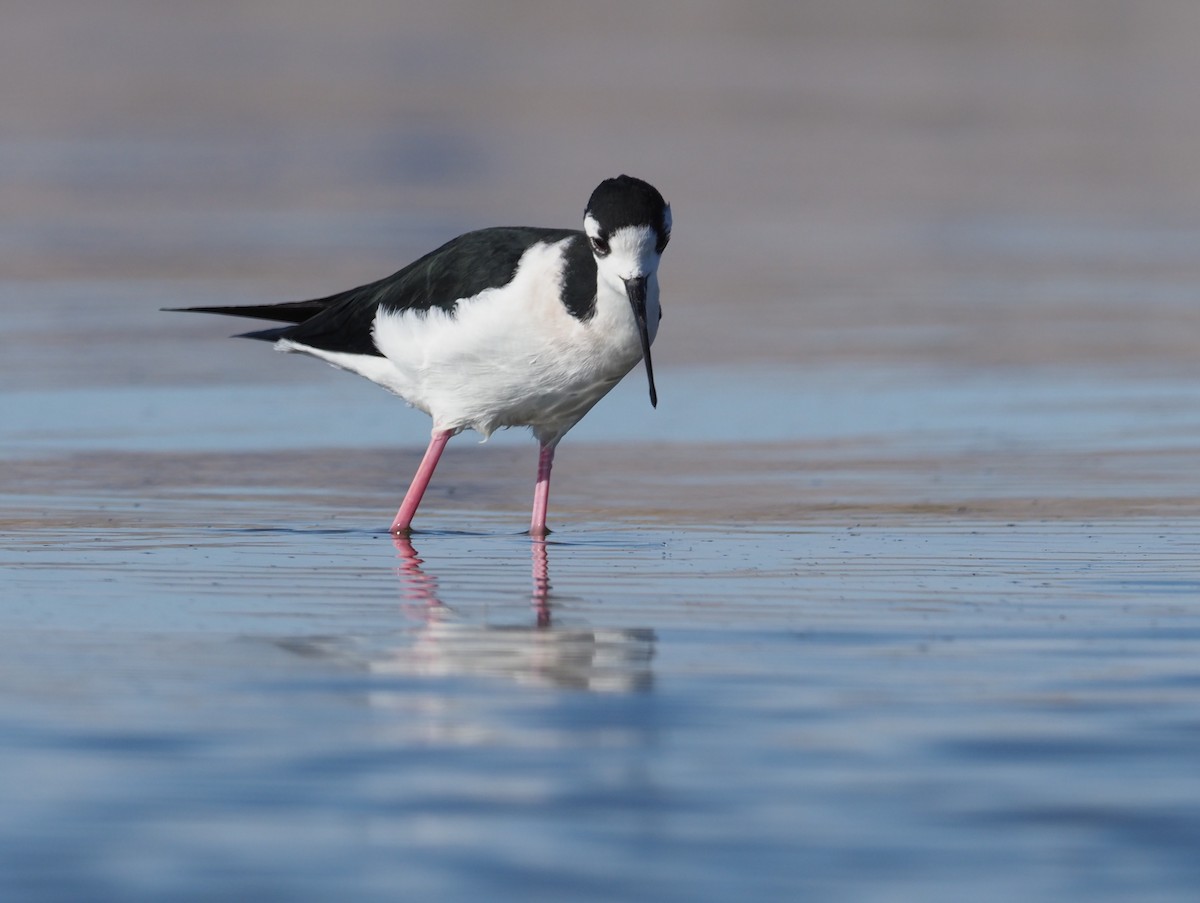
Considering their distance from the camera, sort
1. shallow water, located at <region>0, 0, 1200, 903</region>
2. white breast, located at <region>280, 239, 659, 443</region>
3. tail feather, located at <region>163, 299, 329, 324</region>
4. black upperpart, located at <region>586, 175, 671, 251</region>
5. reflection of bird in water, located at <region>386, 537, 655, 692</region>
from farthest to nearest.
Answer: tail feather, located at <region>163, 299, 329, 324</region> < white breast, located at <region>280, 239, 659, 443</region> < black upperpart, located at <region>586, 175, 671, 251</region> < reflection of bird in water, located at <region>386, 537, 655, 692</region> < shallow water, located at <region>0, 0, 1200, 903</region>

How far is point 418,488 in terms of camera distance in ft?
29.6

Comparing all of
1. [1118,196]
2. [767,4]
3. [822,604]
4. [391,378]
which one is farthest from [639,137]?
[767,4]

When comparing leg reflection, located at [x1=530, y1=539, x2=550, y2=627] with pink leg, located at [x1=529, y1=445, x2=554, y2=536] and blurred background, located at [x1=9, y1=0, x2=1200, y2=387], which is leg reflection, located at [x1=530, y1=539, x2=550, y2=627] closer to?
pink leg, located at [x1=529, y1=445, x2=554, y2=536]

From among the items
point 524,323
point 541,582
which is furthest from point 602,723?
point 524,323

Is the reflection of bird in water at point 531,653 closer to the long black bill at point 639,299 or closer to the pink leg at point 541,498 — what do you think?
the long black bill at point 639,299

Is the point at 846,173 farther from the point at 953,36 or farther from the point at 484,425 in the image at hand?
the point at 953,36

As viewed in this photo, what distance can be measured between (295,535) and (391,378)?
114cm

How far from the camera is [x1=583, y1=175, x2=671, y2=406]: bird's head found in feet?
27.1

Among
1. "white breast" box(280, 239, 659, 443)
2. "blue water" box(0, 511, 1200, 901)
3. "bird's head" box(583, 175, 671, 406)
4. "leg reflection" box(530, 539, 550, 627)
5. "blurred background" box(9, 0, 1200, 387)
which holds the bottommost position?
"blue water" box(0, 511, 1200, 901)

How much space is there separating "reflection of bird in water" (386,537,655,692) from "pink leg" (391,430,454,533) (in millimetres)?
1678

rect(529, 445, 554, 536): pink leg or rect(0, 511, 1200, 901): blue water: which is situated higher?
rect(529, 445, 554, 536): pink leg

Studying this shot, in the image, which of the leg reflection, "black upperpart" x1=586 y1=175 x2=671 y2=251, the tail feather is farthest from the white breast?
the tail feather

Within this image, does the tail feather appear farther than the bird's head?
Yes

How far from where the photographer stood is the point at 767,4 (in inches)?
2078
